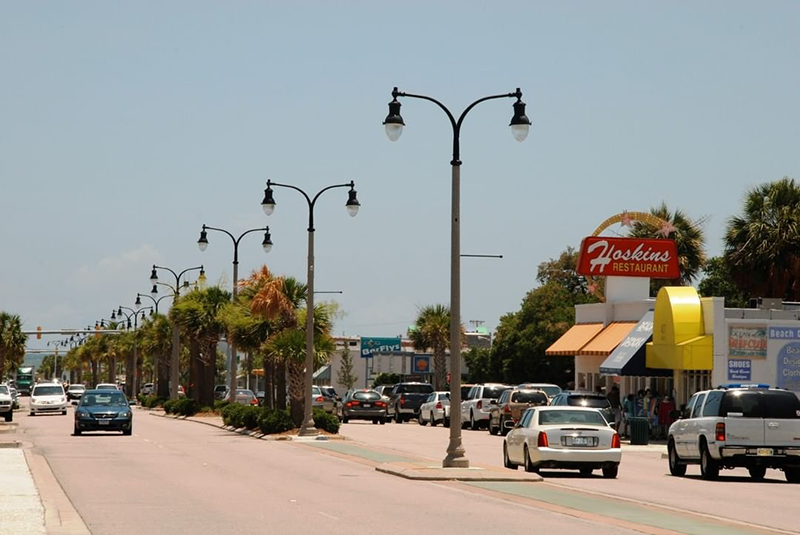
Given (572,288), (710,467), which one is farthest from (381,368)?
(710,467)

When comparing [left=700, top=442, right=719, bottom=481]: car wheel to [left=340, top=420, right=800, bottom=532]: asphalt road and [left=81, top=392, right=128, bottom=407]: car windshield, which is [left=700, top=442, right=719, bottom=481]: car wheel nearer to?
[left=340, top=420, right=800, bottom=532]: asphalt road

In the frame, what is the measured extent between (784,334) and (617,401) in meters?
6.94

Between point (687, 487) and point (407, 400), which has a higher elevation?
point (407, 400)

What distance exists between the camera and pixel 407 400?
64.9 metres

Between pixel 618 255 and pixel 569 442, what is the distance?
93.1 ft

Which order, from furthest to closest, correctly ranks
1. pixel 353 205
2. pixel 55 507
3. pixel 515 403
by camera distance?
pixel 515 403
pixel 353 205
pixel 55 507

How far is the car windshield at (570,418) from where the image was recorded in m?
26.4

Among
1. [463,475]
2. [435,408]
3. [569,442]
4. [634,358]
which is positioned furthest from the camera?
[435,408]

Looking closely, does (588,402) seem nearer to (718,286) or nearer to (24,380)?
(718,286)

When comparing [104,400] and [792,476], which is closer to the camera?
[792,476]

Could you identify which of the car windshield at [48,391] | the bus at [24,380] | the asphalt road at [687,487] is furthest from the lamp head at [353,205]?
the bus at [24,380]

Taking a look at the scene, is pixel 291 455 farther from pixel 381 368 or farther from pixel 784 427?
pixel 381 368

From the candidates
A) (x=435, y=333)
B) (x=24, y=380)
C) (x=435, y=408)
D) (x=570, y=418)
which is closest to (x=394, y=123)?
(x=570, y=418)

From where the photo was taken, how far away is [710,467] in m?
26.2
